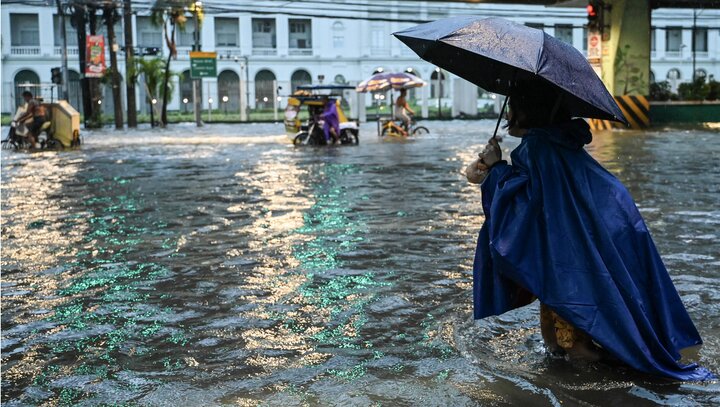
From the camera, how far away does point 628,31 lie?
28156 millimetres

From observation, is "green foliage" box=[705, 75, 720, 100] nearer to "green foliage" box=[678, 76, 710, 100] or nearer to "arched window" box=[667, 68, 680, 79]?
"green foliage" box=[678, 76, 710, 100]

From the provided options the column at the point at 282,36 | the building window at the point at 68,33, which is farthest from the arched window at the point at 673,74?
the building window at the point at 68,33

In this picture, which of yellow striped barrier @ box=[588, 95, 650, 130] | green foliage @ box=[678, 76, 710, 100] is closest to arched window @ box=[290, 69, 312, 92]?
green foliage @ box=[678, 76, 710, 100]

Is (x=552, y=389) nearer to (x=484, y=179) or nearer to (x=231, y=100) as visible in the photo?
(x=484, y=179)

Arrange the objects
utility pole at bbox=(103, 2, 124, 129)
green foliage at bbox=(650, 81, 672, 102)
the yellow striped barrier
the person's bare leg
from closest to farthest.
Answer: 1. the person's bare leg
2. the yellow striped barrier
3. green foliage at bbox=(650, 81, 672, 102)
4. utility pole at bbox=(103, 2, 124, 129)

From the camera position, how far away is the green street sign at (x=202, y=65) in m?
46.5

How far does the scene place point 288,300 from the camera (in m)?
5.81

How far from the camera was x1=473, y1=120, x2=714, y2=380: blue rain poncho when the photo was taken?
393cm

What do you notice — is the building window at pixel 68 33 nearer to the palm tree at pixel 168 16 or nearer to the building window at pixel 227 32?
the building window at pixel 227 32

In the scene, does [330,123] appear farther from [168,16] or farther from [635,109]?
→ [168,16]

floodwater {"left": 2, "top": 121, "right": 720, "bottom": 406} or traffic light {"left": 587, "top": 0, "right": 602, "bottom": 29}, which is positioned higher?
traffic light {"left": 587, "top": 0, "right": 602, "bottom": 29}

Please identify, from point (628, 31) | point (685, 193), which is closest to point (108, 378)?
point (685, 193)

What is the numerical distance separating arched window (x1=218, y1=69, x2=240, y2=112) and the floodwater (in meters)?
46.5

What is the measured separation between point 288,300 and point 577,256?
2250 millimetres
